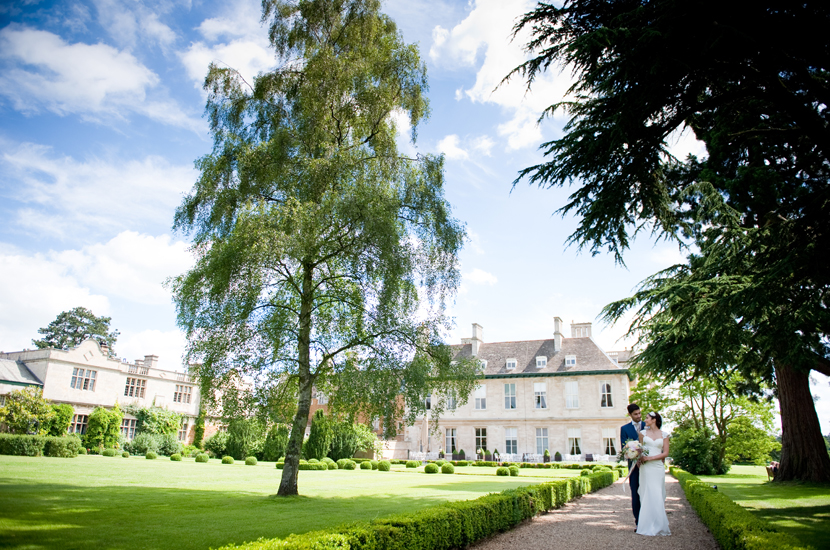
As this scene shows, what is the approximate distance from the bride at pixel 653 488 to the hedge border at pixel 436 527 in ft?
6.97

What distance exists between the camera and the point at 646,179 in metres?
7.81

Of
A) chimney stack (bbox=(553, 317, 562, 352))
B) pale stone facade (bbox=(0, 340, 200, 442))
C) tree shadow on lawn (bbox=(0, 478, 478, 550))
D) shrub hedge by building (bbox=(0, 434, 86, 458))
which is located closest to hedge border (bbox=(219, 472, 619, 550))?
tree shadow on lawn (bbox=(0, 478, 478, 550))

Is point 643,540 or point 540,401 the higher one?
point 540,401

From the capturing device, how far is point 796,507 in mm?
10203

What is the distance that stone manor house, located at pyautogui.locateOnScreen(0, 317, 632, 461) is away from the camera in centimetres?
3522

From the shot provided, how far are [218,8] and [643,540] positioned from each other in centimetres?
1330

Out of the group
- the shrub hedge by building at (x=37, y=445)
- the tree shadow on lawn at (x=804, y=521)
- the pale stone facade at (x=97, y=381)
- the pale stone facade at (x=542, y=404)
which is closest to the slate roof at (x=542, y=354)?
the pale stone facade at (x=542, y=404)

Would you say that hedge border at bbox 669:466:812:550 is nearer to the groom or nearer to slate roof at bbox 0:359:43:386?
the groom

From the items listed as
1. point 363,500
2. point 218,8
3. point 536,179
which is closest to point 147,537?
point 363,500

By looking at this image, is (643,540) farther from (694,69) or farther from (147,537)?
(147,537)

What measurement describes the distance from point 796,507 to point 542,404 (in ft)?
94.3

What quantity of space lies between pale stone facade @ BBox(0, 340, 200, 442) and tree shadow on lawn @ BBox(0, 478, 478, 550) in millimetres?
25612

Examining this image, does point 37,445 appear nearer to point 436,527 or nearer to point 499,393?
point 436,527

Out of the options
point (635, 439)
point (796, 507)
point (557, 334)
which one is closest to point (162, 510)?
point (635, 439)
